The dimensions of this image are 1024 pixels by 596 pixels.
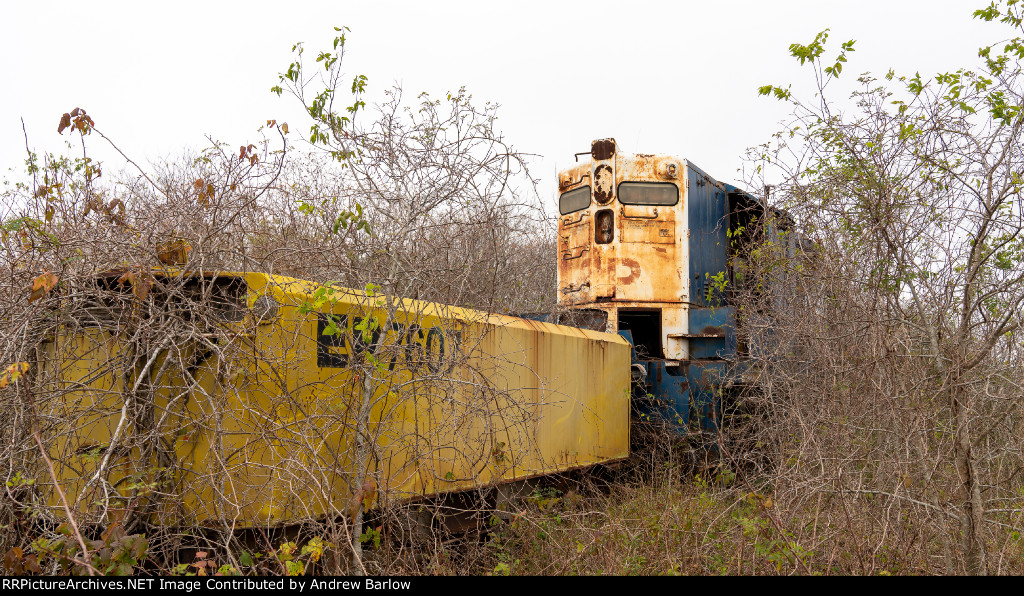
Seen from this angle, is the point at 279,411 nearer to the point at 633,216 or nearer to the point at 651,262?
the point at 651,262

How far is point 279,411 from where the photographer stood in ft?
12.2

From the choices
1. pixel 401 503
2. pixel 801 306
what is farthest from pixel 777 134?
pixel 401 503

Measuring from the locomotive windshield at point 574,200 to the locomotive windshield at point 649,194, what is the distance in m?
0.46

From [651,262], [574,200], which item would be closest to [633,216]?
[651,262]

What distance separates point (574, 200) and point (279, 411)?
597cm

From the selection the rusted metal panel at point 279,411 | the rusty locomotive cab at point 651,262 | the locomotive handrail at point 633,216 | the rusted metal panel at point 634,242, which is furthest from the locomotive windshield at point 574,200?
the rusted metal panel at point 279,411

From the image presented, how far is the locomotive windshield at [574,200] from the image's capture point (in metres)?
8.86

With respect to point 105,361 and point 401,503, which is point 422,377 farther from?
point 105,361

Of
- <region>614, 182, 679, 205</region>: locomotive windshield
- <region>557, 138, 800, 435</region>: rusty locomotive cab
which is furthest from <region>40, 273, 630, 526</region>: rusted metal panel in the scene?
<region>614, 182, 679, 205</region>: locomotive windshield

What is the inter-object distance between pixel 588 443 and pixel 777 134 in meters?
3.55

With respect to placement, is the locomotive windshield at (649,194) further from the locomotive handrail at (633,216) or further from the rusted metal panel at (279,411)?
the rusted metal panel at (279,411)

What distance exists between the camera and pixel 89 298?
395cm

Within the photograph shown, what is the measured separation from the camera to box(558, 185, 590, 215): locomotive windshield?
886 centimetres

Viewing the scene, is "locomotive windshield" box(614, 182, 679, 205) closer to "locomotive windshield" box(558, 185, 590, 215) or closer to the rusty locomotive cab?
the rusty locomotive cab
